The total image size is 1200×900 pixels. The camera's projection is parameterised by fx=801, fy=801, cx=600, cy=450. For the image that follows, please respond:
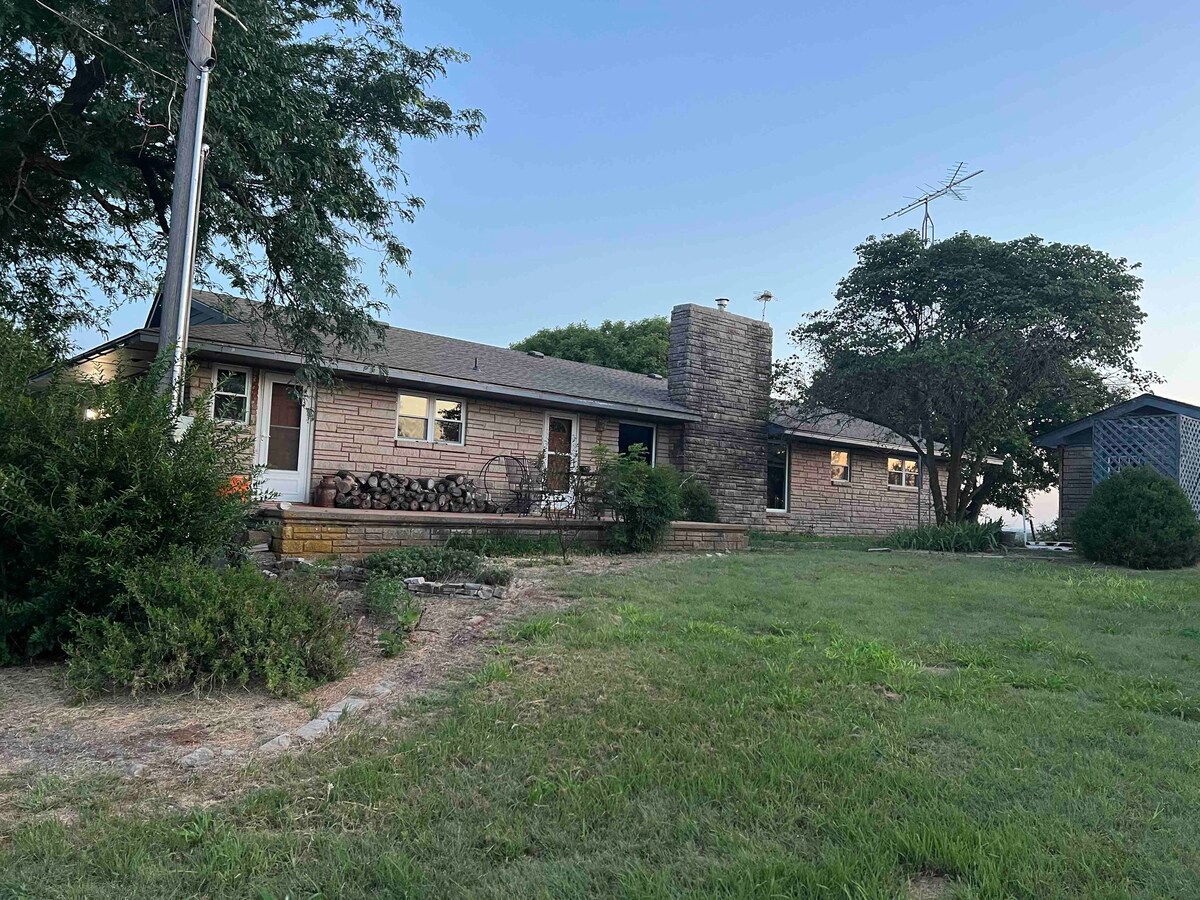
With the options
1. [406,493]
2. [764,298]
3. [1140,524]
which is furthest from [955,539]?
[406,493]

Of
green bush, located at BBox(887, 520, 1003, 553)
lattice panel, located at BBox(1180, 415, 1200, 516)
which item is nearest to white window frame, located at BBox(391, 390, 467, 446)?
green bush, located at BBox(887, 520, 1003, 553)

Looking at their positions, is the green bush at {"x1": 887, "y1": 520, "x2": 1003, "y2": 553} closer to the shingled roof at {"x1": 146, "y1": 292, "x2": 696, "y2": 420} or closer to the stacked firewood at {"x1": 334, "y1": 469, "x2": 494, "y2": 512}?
the shingled roof at {"x1": 146, "y1": 292, "x2": 696, "y2": 420}

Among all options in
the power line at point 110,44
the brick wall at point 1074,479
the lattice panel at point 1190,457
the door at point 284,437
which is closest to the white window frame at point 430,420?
the door at point 284,437

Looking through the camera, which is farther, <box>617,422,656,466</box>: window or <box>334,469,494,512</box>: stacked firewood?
<box>617,422,656,466</box>: window

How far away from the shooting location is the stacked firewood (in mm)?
11688

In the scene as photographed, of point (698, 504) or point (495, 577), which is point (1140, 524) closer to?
point (698, 504)

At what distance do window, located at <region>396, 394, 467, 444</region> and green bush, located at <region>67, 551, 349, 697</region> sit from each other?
836cm

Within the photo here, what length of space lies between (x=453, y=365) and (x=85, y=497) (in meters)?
9.15

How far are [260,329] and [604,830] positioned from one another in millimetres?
10860

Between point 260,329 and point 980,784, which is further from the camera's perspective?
point 260,329

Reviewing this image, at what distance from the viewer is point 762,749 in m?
3.28

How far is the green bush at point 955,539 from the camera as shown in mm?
13594

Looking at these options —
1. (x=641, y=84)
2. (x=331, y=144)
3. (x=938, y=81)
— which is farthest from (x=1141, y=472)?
(x=331, y=144)

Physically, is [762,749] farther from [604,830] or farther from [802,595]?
[802,595]
